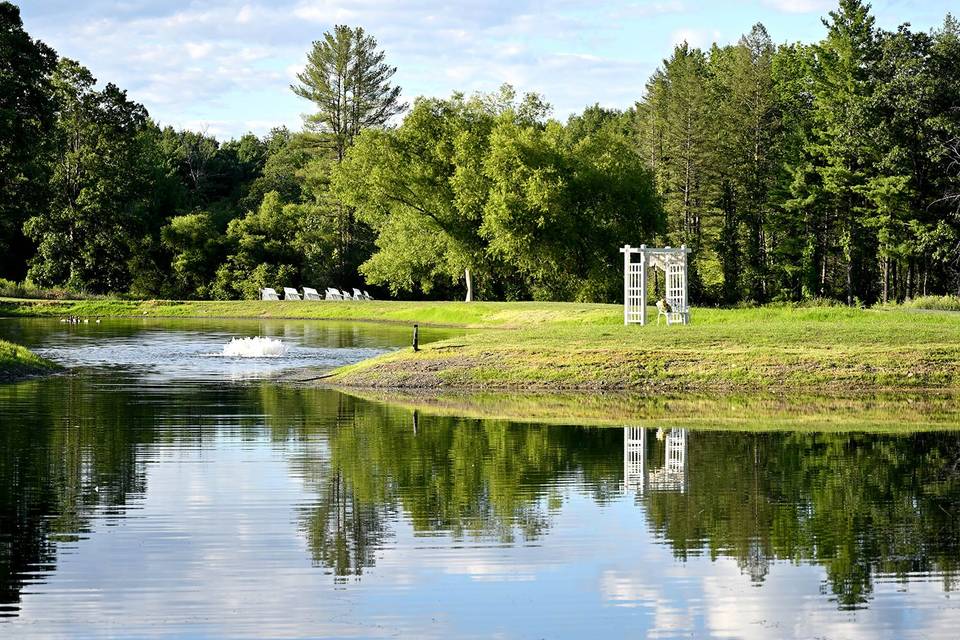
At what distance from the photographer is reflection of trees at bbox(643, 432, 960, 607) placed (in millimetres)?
11625

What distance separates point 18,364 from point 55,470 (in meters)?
16.0

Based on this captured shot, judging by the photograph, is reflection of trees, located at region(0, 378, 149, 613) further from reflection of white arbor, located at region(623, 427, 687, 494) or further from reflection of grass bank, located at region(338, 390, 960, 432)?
reflection of white arbor, located at region(623, 427, 687, 494)

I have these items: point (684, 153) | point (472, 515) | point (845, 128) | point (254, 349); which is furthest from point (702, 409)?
point (684, 153)

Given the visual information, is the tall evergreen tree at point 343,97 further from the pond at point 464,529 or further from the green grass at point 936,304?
the pond at point 464,529

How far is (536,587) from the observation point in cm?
1064

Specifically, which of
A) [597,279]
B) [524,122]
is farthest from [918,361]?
[524,122]

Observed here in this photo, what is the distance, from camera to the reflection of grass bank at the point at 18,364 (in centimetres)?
3028

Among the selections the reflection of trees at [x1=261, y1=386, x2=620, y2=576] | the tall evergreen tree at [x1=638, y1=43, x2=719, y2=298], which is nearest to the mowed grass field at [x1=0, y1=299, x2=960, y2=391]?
the reflection of trees at [x1=261, y1=386, x2=620, y2=576]

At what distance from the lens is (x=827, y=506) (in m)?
14.1

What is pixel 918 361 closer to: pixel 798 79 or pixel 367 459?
pixel 367 459

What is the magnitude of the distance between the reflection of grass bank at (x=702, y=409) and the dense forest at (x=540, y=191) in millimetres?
38452

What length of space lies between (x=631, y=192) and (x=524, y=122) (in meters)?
9.72

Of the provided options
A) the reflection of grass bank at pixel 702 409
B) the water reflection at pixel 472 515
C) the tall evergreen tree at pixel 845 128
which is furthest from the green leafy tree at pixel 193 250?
the water reflection at pixel 472 515

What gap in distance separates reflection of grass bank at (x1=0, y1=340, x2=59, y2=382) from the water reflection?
8933 millimetres
